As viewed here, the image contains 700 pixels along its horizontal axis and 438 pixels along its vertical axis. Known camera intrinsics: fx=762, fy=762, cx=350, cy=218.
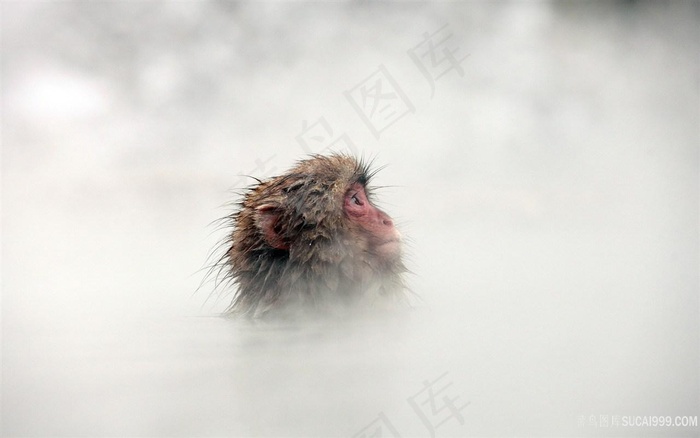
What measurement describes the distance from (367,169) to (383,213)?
6.7 inches

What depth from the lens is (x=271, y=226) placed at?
1.81 m

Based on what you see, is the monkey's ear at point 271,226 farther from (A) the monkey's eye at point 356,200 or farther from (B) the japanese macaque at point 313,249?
(A) the monkey's eye at point 356,200

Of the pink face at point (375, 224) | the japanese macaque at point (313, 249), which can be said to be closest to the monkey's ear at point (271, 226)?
the japanese macaque at point (313, 249)

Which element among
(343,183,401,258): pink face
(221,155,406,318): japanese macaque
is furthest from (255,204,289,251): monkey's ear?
(343,183,401,258): pink face

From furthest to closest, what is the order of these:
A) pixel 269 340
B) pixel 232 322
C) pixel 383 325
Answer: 1. pixel 232 322
2. pixel 383 325
3. pixel 269 340

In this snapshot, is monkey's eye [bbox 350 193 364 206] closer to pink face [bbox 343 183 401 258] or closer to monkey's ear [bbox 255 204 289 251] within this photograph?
pink face [bbox 343 183 401 258]

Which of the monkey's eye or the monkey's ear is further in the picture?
the monkey's eye

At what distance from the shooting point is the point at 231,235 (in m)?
1.96

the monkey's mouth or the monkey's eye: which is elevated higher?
the monkey's eye

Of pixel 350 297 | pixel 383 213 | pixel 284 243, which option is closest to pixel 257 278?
pixel 284 243

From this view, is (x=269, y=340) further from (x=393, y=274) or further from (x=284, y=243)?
(x=393, y=274)

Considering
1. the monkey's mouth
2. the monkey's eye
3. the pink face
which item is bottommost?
the monkey's mouth

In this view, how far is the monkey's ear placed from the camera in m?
1.80

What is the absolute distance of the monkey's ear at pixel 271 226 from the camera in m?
1.80
